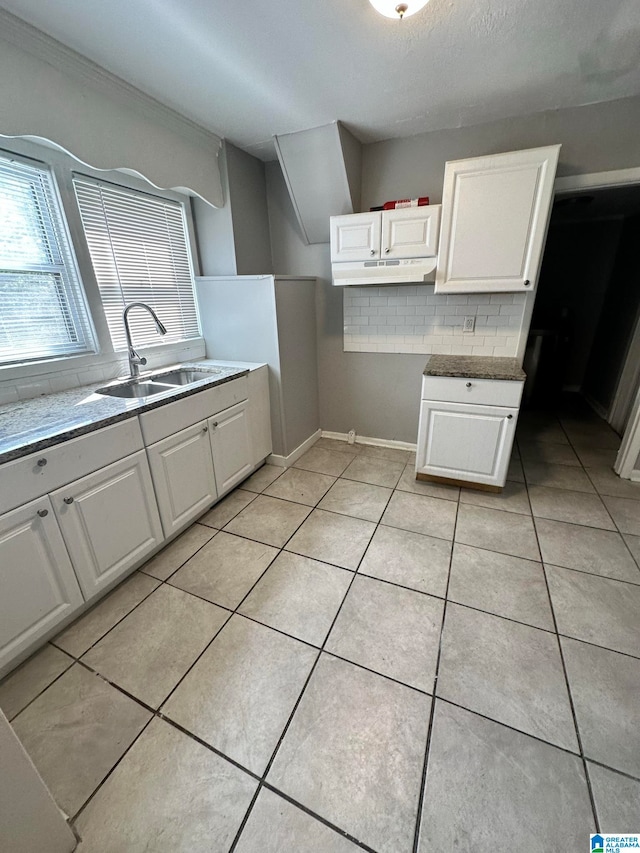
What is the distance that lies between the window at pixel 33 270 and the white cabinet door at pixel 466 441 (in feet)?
7.25

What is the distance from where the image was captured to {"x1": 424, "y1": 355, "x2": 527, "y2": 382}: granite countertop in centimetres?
206

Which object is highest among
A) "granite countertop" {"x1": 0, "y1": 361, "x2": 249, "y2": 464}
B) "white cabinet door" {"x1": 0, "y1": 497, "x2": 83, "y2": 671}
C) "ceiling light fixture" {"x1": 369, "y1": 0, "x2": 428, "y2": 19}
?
"ceiling light fixture" {"x1": 369, "y1": 0, "x2": 428, "y2": 19}

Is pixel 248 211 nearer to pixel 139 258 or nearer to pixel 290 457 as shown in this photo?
pixel 139 258

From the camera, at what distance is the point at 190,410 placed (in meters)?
1.92

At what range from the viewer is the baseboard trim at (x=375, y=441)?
3035mm

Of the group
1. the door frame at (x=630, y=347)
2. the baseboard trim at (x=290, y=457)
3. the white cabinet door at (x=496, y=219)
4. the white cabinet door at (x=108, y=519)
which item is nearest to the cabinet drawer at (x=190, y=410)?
the white cabinet door at (x=108, y=519)

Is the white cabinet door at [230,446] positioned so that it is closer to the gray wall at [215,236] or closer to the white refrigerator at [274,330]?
the white refrigerator at [274,330]

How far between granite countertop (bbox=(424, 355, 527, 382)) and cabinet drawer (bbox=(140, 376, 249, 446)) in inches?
49.6

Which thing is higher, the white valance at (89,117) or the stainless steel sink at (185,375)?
the white valance at (89,117)

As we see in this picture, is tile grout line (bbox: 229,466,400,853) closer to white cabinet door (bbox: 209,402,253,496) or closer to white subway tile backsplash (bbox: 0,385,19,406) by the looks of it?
white cabinet door (bbox: 209,402,253,496)

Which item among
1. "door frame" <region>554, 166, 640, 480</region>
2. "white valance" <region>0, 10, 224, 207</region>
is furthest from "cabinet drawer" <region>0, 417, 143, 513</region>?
"door frame" <region>554, 166, 640, 480</region>

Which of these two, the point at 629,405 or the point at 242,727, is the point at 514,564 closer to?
the point at 242,727

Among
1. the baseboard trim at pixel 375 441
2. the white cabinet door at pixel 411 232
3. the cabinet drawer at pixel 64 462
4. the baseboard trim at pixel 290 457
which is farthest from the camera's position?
the baseboard trim at pixel 375 441

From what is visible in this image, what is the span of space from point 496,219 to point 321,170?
3.97ft
